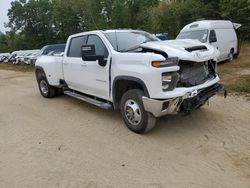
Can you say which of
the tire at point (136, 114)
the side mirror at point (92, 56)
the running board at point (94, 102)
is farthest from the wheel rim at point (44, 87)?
the tire at point (136, 114)

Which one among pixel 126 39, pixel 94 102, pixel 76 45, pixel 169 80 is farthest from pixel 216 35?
pixel 169 80

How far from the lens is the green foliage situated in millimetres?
24192

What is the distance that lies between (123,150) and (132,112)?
2.55 ft

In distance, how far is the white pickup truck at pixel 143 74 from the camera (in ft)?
15.8

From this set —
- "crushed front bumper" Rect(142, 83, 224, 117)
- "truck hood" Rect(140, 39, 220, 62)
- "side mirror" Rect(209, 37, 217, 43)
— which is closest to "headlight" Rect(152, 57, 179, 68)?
"truck hood" Rect(140, 39, 220, 62)

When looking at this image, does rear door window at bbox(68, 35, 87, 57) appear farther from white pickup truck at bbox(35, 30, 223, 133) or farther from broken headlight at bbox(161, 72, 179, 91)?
broken headlight at bbox(161, 72, 179, 91)

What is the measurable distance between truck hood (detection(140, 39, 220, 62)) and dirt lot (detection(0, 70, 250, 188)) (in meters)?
1.32

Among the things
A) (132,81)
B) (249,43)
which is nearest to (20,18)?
(249,43)

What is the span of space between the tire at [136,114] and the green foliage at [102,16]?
17905 millimetres

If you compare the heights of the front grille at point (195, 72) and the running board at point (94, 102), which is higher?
the front grille at point (195, 72)

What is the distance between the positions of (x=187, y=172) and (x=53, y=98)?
5707 mm

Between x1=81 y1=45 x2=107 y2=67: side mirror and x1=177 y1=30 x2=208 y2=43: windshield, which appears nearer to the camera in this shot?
x1=81 y1=45 x2=107 y2=67: side mirror

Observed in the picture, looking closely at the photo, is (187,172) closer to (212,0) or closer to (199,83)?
(199,83)

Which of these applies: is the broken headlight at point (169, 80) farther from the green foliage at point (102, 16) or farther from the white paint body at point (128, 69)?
the green foliage at point (102, 16)
